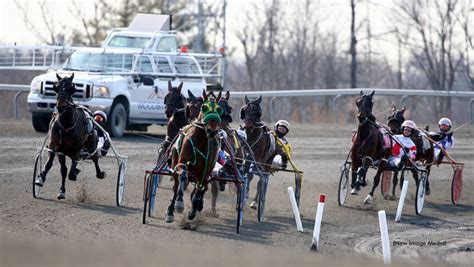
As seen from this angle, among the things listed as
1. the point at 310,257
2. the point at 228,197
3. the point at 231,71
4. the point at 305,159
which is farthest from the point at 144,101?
the point at 231,71

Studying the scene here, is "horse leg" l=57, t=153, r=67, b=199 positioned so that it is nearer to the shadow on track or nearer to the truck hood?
the shadow on track

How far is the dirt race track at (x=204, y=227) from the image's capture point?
9.53m

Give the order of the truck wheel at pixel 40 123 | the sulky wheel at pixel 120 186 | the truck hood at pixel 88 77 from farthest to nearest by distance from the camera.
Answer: the truck wheel at pixel 40 123 → the truck hood at pixel 88 77 → the sulky wheel at pixel 120 186

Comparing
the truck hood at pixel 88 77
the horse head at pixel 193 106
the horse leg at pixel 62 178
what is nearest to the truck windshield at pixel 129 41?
the truck hood at pixel 88 77

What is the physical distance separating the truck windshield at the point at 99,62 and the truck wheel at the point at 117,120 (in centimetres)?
119

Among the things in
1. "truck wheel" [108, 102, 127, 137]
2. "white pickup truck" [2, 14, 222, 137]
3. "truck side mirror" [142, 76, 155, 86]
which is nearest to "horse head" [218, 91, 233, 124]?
"white pickup truck" [2, 14, 222, 137]

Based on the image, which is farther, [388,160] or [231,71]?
[231,71]

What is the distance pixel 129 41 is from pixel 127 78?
212 cm

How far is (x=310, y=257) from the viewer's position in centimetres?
1027

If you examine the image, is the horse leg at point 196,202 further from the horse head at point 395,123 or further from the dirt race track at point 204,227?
the horse head at point 395,123

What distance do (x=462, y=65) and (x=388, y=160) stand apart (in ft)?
98.8

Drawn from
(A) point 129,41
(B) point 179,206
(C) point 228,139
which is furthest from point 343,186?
(A) point 129,41

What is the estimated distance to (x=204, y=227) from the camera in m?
15.5

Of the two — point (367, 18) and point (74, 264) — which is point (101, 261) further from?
point (367, 18)
